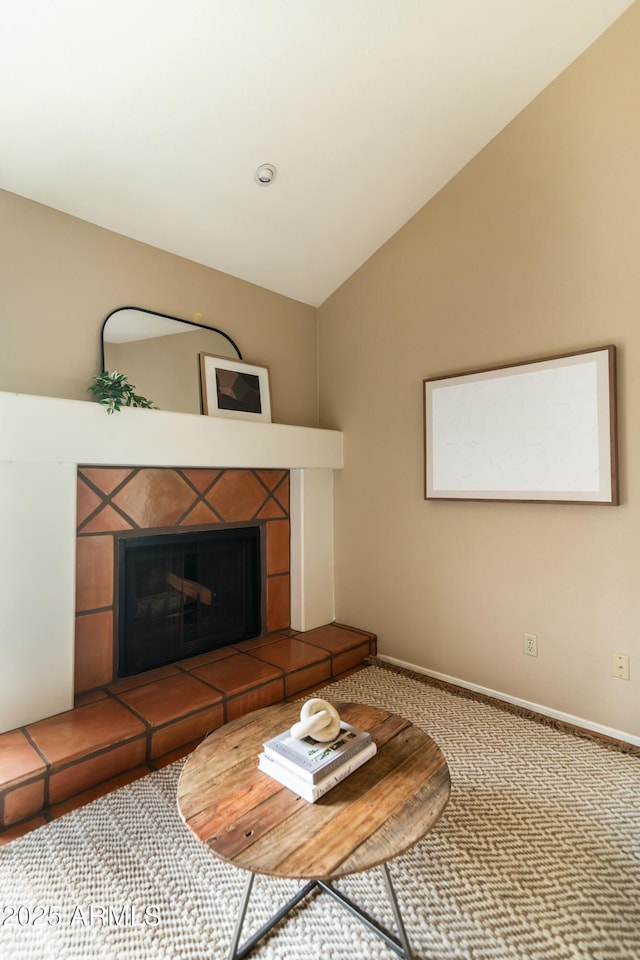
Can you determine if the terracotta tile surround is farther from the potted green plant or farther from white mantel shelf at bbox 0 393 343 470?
the potted green plant

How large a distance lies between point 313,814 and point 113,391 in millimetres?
1923

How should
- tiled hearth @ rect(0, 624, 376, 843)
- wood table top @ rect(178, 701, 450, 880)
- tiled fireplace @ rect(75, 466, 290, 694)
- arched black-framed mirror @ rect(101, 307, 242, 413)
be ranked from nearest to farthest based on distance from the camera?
wood table top @ rect(178, 701, 450, 880)
tiled hearth @ rect(0, 624, 376, 843)
tiled fireplace @ rect(75, 466, 290, 694)
arched black-framed mirror @ rect(101, 307, 242, 413)

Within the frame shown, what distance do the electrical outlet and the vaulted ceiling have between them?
2.66 m

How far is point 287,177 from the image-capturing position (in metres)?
2.48

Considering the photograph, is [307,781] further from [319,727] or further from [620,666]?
[620,666]

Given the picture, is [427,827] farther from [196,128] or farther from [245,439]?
[196,128]

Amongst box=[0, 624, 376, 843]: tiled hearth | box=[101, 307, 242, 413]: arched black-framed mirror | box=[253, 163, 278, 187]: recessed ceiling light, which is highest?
box=[253, 163, 278, 187]: recessed ceiling light

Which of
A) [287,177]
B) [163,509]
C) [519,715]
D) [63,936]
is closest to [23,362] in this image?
[163,509]

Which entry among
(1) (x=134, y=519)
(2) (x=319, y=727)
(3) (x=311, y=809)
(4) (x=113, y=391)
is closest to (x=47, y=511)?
(1) (x=134, y=519)

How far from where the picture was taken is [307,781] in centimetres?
126

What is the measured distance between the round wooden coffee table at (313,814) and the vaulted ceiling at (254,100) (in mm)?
2431

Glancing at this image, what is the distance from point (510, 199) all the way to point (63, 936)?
339 cm

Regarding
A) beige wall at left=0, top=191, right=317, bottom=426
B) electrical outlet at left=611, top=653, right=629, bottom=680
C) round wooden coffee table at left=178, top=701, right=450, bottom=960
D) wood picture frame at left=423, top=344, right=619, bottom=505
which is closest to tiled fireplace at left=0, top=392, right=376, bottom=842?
beige wall at left=0, top=191, right=317, bottom=426

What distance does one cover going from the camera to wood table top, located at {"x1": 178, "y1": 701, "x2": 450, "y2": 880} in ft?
3.45
